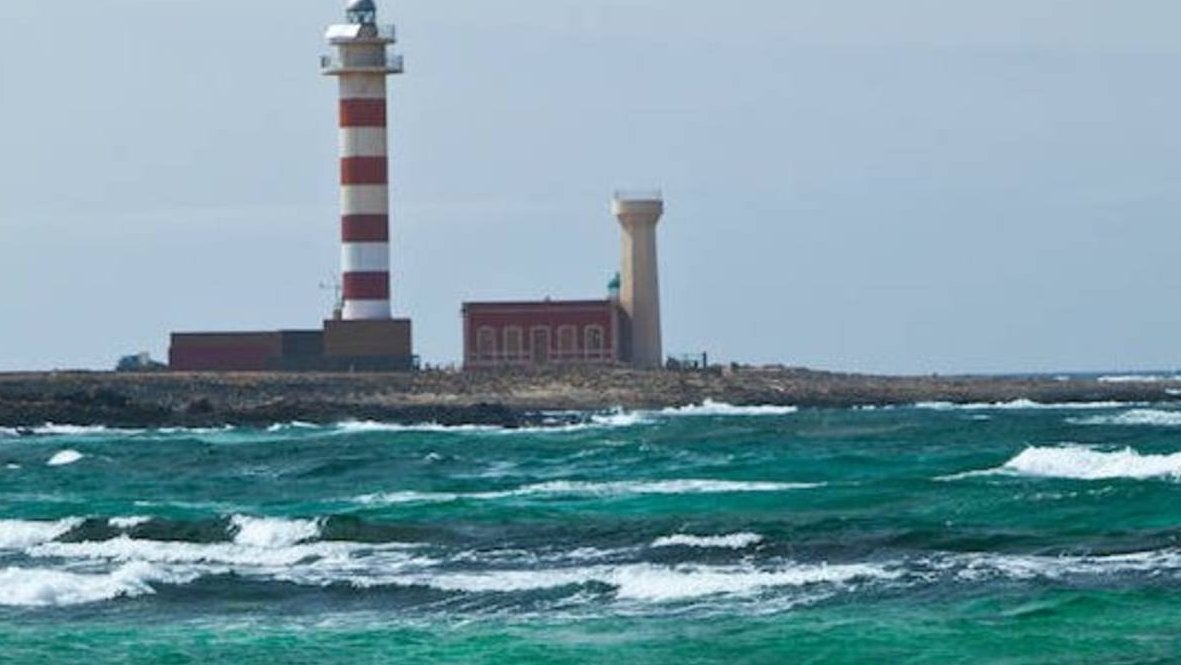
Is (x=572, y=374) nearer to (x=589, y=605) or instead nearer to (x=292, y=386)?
(x=292, y=386)

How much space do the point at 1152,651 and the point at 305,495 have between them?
799 inches

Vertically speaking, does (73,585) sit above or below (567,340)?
below

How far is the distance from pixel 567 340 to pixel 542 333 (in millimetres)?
642

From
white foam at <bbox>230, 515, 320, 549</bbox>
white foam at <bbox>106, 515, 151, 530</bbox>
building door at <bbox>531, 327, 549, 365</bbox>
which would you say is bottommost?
white foam at <bbox>230, 515, 320, 549</bbox>

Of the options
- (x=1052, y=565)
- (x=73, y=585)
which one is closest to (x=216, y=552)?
(x=73, y=585)

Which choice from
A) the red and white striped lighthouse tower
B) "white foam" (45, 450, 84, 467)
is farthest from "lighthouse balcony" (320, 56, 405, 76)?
"white foam" (45, 450, 84, 467)

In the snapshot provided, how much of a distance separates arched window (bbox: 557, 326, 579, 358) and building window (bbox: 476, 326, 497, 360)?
1.60 meters

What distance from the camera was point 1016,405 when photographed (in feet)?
260

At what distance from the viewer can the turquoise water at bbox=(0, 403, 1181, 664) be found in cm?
1930

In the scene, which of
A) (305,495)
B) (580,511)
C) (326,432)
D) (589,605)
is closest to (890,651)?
(589,605)

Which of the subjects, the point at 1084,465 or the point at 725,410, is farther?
the point at 725,410

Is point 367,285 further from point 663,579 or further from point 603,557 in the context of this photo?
point 663,579

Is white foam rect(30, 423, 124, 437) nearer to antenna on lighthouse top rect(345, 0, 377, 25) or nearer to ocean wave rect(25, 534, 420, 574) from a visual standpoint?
antenna on lighthouse top rect(345, 0, 377, 25)

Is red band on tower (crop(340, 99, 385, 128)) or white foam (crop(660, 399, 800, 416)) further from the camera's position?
white foam (crop(660, 399, 800, 416))
